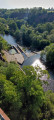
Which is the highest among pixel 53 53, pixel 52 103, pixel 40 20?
pixel 40 20


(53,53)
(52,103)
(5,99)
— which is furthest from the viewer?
(53,53)

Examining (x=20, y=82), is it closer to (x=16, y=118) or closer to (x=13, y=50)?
(x=16, y=118)

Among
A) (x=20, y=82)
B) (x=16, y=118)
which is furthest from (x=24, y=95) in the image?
(x=16, y=118)

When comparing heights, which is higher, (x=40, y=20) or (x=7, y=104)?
(x=40, y=20)

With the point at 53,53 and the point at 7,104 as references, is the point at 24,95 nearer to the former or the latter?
the point at 7,104

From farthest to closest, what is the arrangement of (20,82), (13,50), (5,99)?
(13,50) → (20,82) → (5,99)

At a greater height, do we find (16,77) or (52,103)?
(16,77)

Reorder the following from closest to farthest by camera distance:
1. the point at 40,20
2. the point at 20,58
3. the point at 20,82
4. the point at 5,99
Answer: the point at 5,99, the point at 20,82, the point at 20,58, the point at 40,20

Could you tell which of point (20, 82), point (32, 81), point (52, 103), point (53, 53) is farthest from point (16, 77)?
point (53, 53)

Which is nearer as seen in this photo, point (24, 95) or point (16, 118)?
point (16, 118)
